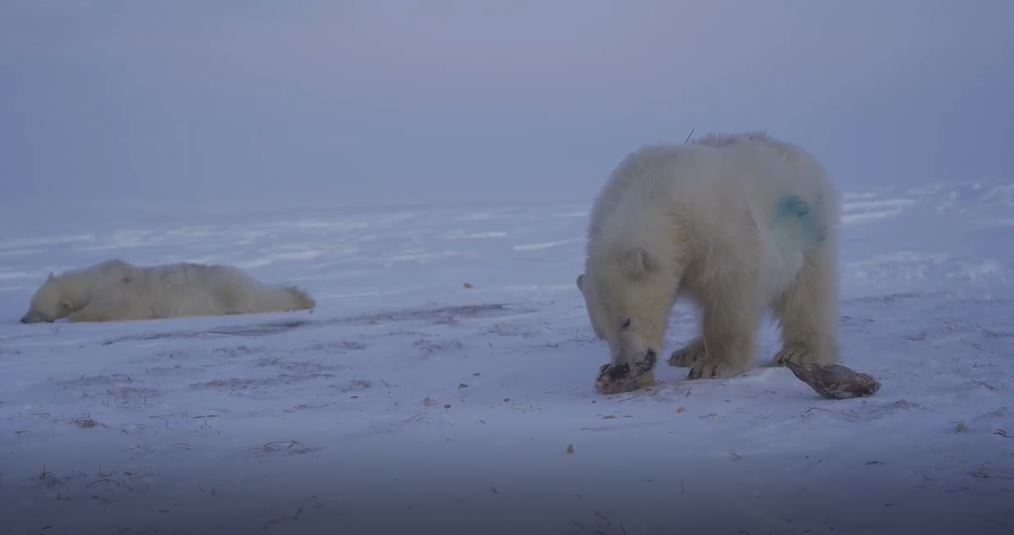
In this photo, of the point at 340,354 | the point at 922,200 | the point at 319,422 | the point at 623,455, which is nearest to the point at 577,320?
the point at 340,354

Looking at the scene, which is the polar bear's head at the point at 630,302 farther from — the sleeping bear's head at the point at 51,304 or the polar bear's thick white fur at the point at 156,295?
the sleeping bear's head at the point at 51,304

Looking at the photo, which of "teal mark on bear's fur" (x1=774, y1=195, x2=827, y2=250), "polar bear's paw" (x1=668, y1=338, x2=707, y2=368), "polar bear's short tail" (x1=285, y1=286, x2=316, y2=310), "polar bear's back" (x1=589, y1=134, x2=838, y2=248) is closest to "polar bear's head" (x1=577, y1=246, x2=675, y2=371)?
"polar bear's back" (x1=589, y1=134, x2=838, y2=248)

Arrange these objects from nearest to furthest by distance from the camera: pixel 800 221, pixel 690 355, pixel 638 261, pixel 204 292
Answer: pixel 638 261 < pixel 800 221 < pixel 690 355 < pixel 204 292

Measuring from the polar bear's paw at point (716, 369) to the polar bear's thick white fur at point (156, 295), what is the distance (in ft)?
19.4

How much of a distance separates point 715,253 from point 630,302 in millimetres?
607

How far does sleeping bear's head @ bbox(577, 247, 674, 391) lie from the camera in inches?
201

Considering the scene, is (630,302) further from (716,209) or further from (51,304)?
(51,304)

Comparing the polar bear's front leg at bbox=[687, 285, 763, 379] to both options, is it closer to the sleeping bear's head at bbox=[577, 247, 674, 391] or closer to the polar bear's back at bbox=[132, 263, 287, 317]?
the sleeping bear's head at bbox=[577, 247, 674, 391]

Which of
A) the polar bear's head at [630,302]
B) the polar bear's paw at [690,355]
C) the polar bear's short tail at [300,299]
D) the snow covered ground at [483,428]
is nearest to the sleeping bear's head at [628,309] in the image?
the polar bear's head at [630,302]

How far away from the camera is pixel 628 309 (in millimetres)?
5176

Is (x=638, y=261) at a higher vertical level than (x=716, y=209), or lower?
lower

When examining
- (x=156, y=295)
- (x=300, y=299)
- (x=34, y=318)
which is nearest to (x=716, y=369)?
(x=300, y=299)

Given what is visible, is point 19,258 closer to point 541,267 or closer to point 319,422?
point 541,267

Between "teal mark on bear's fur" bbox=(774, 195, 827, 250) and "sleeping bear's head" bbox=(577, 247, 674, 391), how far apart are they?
114 cm
